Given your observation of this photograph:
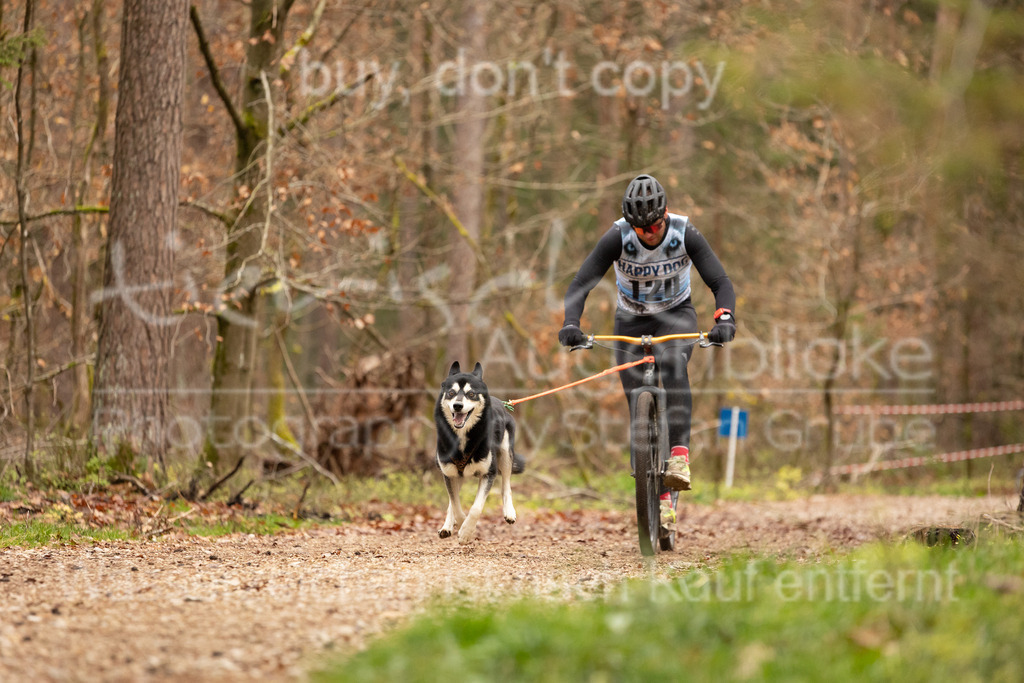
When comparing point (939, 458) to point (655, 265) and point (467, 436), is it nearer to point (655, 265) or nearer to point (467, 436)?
point (655, 265)

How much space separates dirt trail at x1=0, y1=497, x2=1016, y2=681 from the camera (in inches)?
152

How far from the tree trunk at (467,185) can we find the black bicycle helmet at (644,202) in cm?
971

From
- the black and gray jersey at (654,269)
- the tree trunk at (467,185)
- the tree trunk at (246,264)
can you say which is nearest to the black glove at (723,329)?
the black and gray jersey at (654,269)

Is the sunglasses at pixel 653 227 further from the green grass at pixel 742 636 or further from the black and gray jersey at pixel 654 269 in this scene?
the green grass at pixel 742 636

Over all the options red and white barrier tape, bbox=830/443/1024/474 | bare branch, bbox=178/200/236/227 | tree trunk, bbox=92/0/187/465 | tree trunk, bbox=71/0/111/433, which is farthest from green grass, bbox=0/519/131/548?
red and white barrier tape, bbox=830/443/1024/474

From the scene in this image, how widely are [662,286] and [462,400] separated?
165cm

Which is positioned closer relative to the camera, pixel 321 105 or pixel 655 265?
pixel 655 265

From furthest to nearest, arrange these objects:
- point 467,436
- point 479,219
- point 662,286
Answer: point 479,219 → point 467,436 → point 662,286

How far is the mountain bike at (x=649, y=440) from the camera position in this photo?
6367 mm

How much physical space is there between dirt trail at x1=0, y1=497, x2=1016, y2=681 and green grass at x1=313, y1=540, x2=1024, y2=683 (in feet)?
1.84

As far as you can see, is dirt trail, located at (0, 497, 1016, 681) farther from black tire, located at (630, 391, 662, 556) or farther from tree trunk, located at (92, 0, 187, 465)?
tree trunk, located at (92, 0, 187, 465)

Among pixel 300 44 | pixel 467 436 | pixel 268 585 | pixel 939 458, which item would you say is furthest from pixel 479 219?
pixel 268 585

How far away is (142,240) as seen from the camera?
956cm

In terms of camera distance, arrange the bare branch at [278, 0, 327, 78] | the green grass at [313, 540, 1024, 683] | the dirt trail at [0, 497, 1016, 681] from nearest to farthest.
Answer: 1. the green grass at [313, 540, 1024, 683]
2. the dirt trail at [0, 497, 1016, 681]
3. the bare branch at [278, 0, 327, 78]
